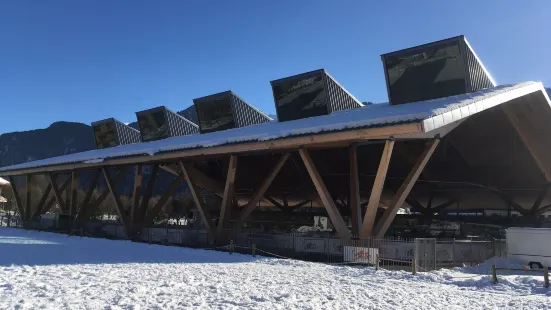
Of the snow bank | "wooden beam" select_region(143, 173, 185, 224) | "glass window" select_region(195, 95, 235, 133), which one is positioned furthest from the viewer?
"glass window" select_region(195, 95, 235, 133)

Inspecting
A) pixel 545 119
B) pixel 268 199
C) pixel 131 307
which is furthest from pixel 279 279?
pixel 268 199

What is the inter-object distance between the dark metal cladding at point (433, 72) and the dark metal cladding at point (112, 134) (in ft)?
101

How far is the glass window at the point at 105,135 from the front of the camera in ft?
155

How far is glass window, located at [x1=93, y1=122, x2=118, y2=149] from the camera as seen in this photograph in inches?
1860

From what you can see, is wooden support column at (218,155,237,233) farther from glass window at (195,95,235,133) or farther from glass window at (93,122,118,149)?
glass window at (93,122,118,149)

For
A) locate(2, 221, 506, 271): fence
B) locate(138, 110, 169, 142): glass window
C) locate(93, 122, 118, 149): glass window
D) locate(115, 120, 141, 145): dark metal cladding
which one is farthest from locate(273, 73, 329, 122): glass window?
locate(93, 122, 118, 149): glass window

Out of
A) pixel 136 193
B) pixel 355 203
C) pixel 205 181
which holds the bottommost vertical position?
pixel 355 203

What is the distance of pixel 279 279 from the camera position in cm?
1298

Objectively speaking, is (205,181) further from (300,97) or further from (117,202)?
(300,97)

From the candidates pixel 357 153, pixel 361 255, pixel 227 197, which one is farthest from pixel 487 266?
pixel 357 153

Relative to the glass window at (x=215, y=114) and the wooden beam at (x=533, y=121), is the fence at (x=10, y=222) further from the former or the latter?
the wooden beam at (x=533, y=121)

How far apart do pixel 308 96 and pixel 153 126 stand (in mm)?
18406

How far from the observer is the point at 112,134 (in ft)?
155

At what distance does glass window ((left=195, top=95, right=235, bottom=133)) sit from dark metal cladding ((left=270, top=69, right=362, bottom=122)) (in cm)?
547
